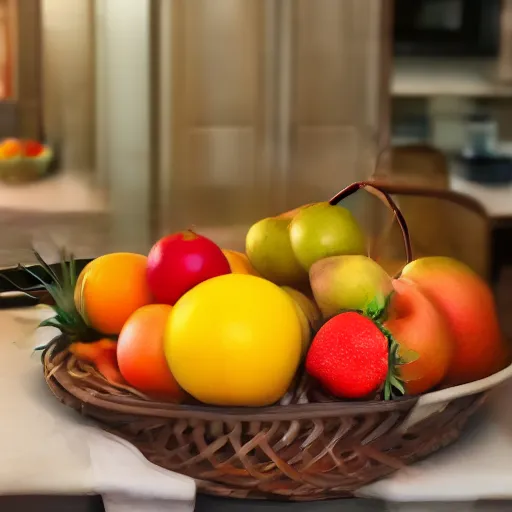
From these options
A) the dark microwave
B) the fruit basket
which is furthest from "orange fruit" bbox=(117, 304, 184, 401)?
the dark microwave

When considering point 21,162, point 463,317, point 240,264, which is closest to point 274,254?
point 240,264

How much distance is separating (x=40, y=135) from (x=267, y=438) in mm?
378

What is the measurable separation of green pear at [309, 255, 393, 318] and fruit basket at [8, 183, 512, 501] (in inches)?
0.9

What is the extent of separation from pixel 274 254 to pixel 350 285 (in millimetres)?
88

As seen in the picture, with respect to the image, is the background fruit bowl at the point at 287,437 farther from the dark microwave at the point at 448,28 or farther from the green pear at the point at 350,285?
the dark microwave at the point at 448,28

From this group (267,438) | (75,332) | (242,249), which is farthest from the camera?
(242,249)

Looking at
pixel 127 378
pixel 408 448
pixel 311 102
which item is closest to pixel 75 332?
pixel 127 378

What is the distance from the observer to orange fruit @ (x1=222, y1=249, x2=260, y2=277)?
1.56ft

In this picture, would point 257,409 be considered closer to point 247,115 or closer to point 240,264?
point 240,264

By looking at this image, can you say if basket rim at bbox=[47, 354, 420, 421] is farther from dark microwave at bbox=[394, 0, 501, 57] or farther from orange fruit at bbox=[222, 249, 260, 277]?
dark microwave at bbox=[394, 0, 501, 57]

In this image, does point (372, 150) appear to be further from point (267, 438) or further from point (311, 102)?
point (267, 438)

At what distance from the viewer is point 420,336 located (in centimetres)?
37

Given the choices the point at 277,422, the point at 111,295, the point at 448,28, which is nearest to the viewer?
the point at 277,422

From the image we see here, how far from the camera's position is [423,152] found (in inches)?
24.0
